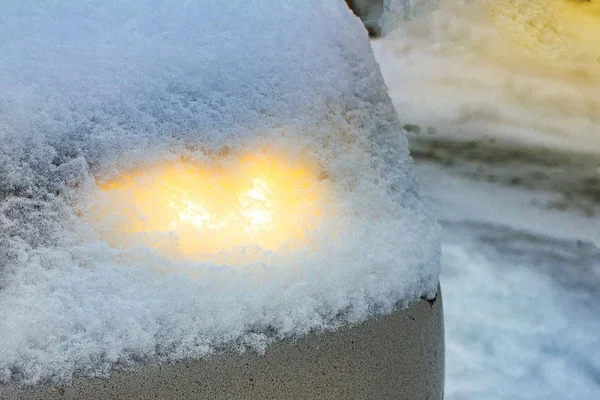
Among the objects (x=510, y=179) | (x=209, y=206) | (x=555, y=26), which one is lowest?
(x=510, y=179)

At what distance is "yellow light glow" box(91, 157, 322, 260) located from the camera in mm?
660

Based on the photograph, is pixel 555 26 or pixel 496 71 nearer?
pixel 496 71

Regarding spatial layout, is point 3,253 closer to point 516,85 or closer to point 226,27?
point 226,27

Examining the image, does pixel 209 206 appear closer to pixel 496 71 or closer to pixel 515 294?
pixel 515 294

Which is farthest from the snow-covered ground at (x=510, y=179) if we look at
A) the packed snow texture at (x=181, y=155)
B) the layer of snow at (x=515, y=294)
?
the packed snow texture at (x=181, y=155)

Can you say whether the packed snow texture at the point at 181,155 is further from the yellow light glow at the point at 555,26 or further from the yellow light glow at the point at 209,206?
A: the yellow light glow at the point at 555,26

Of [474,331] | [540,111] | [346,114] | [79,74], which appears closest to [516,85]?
[540,111]

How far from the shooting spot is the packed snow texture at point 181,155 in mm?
623

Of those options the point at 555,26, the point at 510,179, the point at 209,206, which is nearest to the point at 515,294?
the point at 510,179

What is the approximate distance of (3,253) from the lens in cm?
64

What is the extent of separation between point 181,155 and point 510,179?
1.44 meters

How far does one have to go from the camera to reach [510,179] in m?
1.97

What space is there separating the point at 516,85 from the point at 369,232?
1.72 meters

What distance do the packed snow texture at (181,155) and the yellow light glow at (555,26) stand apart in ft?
5.72
